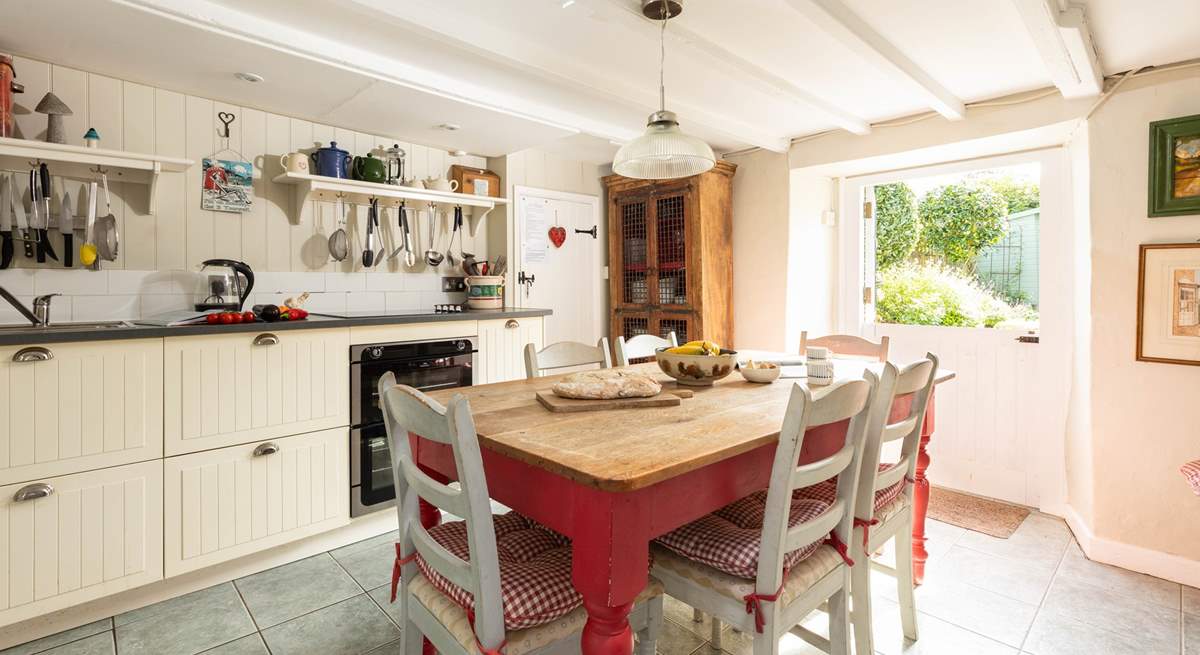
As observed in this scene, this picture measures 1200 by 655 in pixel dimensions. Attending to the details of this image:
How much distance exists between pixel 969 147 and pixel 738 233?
1.43m

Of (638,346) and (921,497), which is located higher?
(638,346)

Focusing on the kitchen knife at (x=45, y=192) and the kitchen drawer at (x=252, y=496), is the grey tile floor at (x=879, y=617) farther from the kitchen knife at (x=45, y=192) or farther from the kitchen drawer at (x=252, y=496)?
the kitchen knife at (x=45, y=192)

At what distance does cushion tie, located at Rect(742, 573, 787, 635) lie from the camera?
126 centimetres

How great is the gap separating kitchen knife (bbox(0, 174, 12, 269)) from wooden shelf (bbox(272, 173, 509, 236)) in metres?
0.96

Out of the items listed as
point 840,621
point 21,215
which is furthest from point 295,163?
point 840,621

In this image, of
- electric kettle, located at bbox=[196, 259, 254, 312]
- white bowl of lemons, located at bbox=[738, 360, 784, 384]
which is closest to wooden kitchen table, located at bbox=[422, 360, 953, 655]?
white bowl of lemons, located at bbox=[738, 360, 784, 384]

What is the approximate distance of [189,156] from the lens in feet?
8.91

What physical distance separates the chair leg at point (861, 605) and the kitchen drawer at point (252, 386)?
2149mm

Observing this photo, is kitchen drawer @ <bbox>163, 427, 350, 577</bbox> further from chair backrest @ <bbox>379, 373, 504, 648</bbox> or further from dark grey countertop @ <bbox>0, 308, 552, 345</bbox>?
chair backrest @ <bbox>379, 373, 504, 648</bbox>

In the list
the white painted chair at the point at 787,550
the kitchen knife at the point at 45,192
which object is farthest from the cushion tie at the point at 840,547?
the kitchen knife at the point at 45,192

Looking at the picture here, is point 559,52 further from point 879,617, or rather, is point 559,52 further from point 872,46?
point 879,617

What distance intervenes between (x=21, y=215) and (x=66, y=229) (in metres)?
0.15

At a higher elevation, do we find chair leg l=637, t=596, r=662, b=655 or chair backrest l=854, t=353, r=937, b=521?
chair backrest l=854, t=353, r=937, b=521

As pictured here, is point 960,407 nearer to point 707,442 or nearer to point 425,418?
point 707,442
